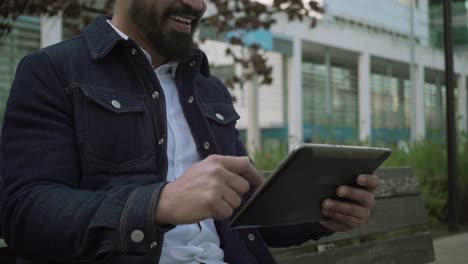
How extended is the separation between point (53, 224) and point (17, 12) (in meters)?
4.01

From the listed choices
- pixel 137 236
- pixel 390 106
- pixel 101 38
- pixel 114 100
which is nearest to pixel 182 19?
pixel 101 38

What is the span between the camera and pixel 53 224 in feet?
5.41

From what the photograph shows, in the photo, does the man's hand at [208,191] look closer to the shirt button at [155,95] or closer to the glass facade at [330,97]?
the shirt button at [155,95]

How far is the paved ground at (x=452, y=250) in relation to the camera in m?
5.16

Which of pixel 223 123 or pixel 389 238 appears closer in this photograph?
pixel 223 123

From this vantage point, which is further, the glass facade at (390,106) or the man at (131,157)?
the glass facade at (390,106)

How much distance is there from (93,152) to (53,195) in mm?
215

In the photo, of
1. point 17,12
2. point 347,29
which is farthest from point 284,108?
point 17,12

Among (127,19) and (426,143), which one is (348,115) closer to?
(426,143)

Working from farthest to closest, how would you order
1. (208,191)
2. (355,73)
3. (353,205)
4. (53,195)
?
(355,73) → (353,205) → (53,195) → (208,191)

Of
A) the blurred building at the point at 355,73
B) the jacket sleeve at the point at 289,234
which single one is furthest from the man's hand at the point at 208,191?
the blurred building at the point at 355,73

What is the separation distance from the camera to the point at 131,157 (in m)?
1.94

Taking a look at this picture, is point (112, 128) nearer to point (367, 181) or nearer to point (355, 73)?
point (367, 181)

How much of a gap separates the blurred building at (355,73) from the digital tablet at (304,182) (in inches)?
996
